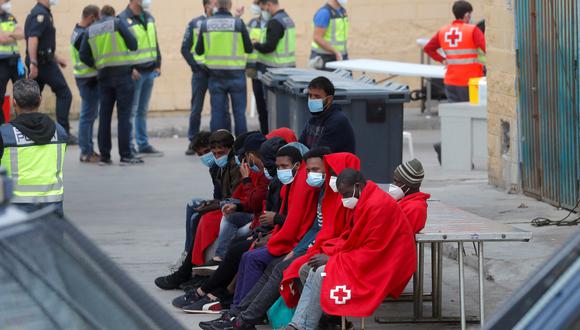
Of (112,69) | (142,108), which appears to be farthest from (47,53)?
(142,108)

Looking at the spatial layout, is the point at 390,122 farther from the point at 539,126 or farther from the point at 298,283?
the point at 298,283

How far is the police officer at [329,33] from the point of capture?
17969 mm

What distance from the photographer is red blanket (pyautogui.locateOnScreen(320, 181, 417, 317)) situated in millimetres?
7207

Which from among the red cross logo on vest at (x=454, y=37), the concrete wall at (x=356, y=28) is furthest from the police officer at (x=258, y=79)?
the concrete wall at (x=356, y=28)

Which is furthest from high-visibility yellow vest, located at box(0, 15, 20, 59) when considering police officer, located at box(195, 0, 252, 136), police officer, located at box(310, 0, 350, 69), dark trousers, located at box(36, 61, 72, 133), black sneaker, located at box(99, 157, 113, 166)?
police officer, located at box(310, 0, 350, 69)

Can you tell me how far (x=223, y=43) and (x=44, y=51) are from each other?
230cm

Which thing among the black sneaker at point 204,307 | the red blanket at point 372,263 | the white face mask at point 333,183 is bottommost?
the black sneaker at point 204,307

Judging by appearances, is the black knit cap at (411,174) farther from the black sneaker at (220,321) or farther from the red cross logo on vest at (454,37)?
the red cross logo on vest at (454,37)

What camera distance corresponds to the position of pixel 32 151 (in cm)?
798

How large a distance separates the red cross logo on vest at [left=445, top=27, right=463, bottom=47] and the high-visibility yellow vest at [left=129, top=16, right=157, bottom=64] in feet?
11.8

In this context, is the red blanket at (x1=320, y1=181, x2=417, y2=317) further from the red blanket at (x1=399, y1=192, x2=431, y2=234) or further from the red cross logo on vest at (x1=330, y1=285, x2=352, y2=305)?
the red blanket at (x1=399, y1=192, x2=431, y2=234)

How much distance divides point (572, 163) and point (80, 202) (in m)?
5.06

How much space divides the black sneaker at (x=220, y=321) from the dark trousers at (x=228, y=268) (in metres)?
0.56

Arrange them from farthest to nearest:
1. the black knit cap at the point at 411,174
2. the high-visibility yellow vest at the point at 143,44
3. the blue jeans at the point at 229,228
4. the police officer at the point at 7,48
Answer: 1. the police officer at the point at 7,48
2. the high-visibility yellow vest at the point at 143,44
3. the blue jeans at the point at 229,228
4. the black knit cap at the point at 411,174
